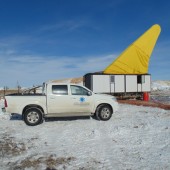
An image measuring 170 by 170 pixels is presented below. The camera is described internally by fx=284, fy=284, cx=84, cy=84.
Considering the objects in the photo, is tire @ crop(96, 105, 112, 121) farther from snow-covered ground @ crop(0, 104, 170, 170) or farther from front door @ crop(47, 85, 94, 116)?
snow-covered ground @ crop(0, 104, 170, 170)

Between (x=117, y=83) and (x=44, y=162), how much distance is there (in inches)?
841

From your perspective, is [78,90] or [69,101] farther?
[78,90]

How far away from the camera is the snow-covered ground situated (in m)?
6.93

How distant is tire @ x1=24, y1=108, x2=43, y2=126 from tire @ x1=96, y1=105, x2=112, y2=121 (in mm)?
2861

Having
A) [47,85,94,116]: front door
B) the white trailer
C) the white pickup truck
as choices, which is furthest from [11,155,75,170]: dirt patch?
the white trailer

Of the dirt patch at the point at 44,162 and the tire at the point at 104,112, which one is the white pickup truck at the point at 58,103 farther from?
the dirt patch at the point at 44,162

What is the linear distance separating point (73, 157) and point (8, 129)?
5703 millimetres

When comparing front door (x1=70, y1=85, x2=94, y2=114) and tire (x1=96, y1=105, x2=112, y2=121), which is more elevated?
front door (x1=70, y1=85, x2=94, y2=114)

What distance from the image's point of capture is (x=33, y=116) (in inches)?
519

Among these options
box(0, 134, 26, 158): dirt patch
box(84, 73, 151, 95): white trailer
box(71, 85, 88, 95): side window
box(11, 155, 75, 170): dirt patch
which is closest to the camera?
box(11, 155, 75, 170): dirt patch

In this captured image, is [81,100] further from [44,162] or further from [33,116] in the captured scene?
[44,162]

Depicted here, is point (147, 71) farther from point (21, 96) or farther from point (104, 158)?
point (104, 158)

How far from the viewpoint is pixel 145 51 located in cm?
3322

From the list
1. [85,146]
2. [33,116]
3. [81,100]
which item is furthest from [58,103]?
[85,146]
